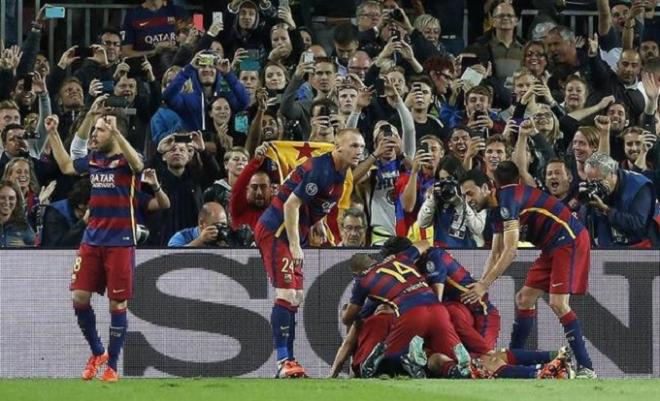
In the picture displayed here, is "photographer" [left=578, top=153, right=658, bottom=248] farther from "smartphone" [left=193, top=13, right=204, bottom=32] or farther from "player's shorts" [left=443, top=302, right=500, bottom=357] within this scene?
"smartphone" [left=193, top=13, right=204, bottom=32]

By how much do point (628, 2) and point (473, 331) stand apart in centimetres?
751

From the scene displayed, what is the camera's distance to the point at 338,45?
771 inches

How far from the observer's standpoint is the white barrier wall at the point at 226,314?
16.0 metres

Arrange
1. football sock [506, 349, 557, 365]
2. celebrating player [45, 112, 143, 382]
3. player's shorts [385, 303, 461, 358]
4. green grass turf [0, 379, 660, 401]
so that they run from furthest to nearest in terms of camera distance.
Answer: football sock [506, 349, 557, 365] < player's shorts [385, 303, 461, 358] < celebrating player [45, 112, 143, 382] < green grass turf [0, 379, 660, 401]

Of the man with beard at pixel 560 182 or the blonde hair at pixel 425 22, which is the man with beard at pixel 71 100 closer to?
the blonde hair at pixel 425 22

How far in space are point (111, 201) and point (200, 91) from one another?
448 cm

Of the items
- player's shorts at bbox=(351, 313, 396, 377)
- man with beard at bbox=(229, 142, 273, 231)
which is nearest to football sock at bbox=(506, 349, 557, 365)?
player's shorts at bbox=(351, 313, 396, 377)

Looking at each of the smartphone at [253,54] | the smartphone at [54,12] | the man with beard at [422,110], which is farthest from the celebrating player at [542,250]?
the smartphone at [54,12]

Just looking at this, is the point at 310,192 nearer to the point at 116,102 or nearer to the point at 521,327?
the point at 521,327

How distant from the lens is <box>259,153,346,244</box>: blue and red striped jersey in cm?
1443

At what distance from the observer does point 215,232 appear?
1627 centimetres

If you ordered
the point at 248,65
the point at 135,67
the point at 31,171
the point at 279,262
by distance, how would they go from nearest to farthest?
the point at 279,262 < the point at 31,171 < the point at 248,65 < the point at 135,67

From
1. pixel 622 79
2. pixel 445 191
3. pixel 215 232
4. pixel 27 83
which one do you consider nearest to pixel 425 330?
pixel 445 191

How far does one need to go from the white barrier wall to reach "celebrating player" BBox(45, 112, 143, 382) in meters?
1.62
